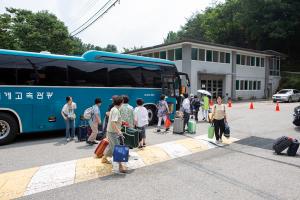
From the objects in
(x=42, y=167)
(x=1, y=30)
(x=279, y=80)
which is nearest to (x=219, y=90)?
(x=279, y=80)

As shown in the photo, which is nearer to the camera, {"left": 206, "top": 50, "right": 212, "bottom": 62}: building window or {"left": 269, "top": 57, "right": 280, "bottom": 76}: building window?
{"left": 206, "top": 50, "right": 212, "bottom": 62}: building window

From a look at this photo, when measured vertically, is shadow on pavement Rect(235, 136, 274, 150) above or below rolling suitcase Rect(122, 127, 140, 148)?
below

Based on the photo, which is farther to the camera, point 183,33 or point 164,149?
point 183,33

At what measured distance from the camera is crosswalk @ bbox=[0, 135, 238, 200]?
588cm

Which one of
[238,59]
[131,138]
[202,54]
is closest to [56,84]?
[131,138]

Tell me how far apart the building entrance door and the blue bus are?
1989 cm

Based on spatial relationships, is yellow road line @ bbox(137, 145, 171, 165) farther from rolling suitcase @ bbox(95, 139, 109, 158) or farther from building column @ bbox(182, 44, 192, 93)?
building column @ bbox(182, 44, 192, 93)

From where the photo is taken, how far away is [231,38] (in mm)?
55625

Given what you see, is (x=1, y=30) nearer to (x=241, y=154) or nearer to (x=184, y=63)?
(x=184, y=63)

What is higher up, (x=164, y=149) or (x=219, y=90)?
(x=219, y=90)

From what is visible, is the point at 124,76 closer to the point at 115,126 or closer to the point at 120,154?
the point at 115,126

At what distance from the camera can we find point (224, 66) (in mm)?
35250

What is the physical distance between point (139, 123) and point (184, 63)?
22802mm

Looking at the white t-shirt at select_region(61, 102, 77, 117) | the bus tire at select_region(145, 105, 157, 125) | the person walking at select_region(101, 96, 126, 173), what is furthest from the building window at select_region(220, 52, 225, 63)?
the person walking at select_region(101, 96, 126, 173)
